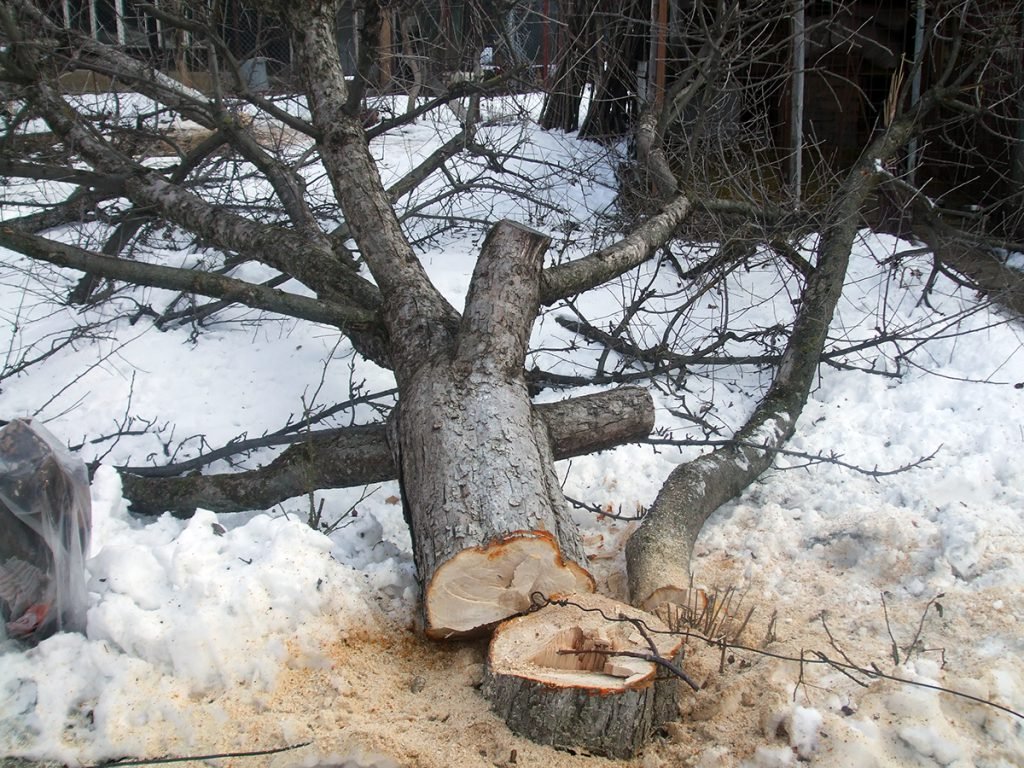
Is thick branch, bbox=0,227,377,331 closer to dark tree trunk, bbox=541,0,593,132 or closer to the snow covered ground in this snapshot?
the snow covered ground

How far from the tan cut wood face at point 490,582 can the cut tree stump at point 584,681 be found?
97mm

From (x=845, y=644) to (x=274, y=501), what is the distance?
6.90 feet

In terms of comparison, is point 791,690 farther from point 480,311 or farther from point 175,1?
point 175,1

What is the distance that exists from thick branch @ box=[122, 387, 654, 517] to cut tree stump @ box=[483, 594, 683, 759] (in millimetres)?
1057

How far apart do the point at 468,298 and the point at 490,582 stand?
129 centimetres

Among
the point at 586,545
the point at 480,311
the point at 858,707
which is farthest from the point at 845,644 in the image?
the point at 480,311

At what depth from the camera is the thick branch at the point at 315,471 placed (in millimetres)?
3428

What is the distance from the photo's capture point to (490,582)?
263 cm

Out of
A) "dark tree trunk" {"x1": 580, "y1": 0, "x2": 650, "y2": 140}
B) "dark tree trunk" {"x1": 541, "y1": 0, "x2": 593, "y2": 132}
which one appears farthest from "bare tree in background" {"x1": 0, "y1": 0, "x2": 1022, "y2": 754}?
"dark tree trunk" {"x1": 580, "y1": 0, "x2": 650, "y2": 140}

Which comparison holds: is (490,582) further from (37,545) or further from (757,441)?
(757,441)

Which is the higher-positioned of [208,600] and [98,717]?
[208,600]

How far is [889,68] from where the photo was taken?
25.8 ft

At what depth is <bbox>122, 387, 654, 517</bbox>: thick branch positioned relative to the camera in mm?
3428

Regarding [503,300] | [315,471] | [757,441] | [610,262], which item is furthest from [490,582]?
[610,262]
